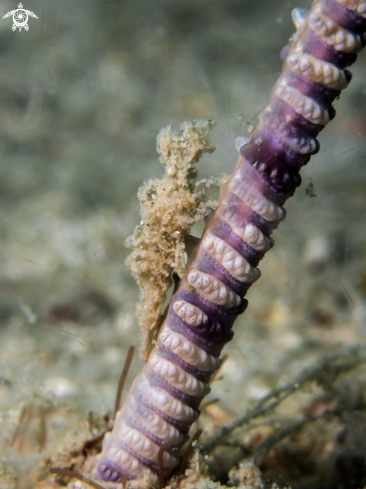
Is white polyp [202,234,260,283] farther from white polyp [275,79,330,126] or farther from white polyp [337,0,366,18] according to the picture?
white polyp [337,0,366,18]

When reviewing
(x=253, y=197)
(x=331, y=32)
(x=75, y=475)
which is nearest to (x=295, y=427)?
(x=75, y=475)

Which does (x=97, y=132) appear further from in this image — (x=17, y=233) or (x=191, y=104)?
(x=17, y=233)

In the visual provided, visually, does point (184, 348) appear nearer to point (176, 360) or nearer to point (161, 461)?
point (176, 360)

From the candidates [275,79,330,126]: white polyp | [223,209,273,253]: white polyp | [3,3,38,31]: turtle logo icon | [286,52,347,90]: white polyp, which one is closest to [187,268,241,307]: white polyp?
[223,209,273,253]: white polyp

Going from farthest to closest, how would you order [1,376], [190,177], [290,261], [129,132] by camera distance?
[290,261] < [129,132] < [1,376] < [190,177]

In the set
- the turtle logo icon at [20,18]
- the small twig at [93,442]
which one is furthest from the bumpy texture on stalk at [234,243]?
the turtle logo icon at [20,18]

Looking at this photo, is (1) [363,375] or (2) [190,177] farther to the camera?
(1) [363,375]

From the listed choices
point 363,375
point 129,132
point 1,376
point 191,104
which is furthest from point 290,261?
point 1,376
